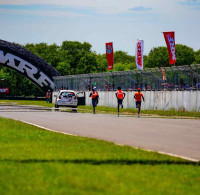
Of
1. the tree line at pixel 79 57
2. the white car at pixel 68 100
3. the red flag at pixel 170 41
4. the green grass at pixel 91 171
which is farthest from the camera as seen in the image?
the tree line at pixel 79 57

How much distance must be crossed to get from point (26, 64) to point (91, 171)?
66613 mm

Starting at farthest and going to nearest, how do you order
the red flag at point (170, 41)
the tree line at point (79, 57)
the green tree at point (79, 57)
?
the green tree at point (79, 57) < the tree line at point (79, 57) < the red flag at point (170, 41)

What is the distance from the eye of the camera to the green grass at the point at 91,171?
7277 millimetres

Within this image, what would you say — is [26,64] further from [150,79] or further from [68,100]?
[150,79]

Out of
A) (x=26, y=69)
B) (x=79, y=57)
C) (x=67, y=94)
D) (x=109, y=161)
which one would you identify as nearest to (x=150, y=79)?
(x=67, y=94)

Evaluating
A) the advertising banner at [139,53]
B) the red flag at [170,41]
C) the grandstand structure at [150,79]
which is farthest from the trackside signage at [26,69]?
the red flag at [170,41]

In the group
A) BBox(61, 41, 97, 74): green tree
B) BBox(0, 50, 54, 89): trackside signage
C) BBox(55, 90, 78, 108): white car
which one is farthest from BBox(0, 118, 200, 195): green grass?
BBox(61, 41, 97, 74): green tree

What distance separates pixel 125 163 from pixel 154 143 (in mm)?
5232

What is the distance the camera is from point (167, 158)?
36.4 ft

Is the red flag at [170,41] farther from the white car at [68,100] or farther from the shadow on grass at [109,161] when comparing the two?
the shadow on grass at [109,161]

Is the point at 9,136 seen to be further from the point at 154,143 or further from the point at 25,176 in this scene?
the point at 25,176

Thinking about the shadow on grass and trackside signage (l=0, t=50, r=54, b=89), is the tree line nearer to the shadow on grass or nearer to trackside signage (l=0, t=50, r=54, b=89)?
trackside signage (l=0, t=50, r=54, b=89)

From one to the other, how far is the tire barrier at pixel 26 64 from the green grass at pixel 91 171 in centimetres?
6045

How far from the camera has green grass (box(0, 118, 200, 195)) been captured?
23.9ft
